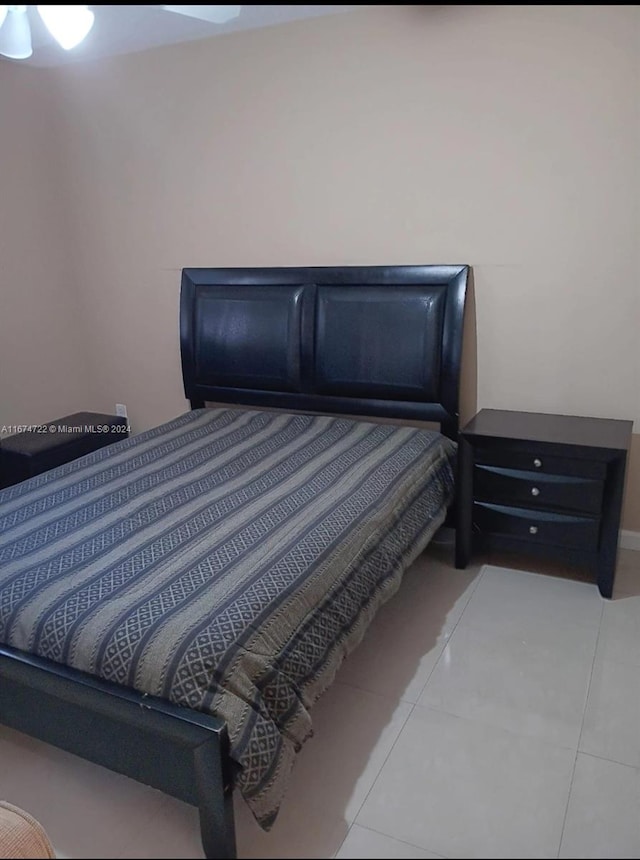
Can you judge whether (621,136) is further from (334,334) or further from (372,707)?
(372,707)

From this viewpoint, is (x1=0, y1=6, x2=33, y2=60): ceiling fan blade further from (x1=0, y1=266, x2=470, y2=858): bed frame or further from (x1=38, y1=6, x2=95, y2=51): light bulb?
(x1=0, y1=266, x2=470, y2=858): bed frame

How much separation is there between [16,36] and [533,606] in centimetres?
229

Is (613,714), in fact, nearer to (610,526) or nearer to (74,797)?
(610,526)

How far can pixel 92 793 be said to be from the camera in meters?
1.03

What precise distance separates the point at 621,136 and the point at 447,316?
91 centimetres

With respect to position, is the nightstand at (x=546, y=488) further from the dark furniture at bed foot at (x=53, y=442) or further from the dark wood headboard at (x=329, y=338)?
the dark furniture at bed foot at (x=53, y=442)

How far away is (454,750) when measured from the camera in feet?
5.41

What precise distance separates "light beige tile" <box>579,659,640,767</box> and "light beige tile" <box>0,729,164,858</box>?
3.77 ft

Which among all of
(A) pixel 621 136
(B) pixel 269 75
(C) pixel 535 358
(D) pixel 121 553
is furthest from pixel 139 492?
(A) pixel 621 136

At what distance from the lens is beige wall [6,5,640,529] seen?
7.88ft

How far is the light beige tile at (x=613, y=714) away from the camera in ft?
5.45

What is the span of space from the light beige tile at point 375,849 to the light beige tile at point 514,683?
51.8 inches

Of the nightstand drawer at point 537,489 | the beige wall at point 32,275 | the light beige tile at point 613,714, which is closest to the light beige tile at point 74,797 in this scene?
the light beige tile at point 613,714

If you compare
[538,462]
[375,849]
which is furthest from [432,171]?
[375,849]
